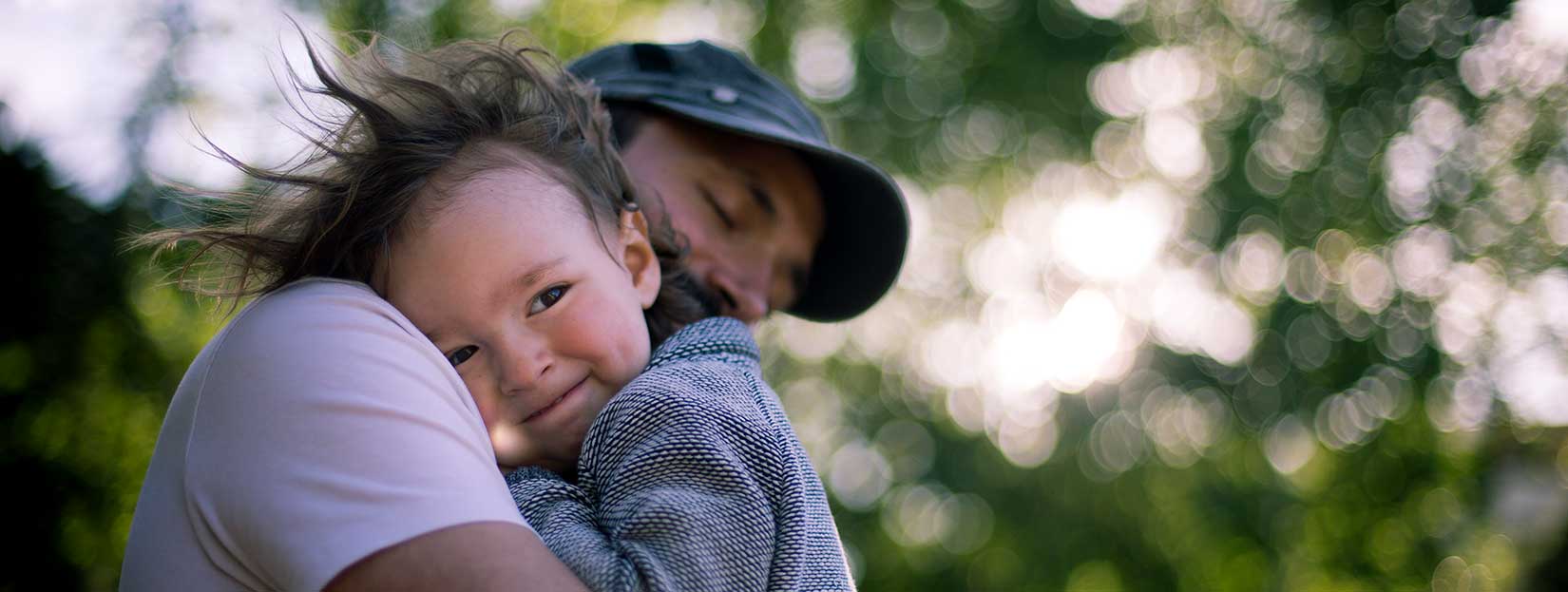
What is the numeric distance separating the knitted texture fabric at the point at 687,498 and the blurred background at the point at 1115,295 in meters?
4.08

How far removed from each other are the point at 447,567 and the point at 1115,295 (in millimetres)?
6038

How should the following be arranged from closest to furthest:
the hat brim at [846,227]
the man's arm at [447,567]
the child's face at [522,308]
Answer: the man's arm at [447,567], the child's face at [522,308], the hat brim at [846,227]

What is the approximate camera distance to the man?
2.31 m

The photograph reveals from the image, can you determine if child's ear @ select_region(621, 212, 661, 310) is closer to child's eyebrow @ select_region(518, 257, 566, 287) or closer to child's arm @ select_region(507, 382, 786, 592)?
child's eyebrow @ select_region(518, 257, 566, 287)

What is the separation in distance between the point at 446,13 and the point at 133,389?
2.64 m

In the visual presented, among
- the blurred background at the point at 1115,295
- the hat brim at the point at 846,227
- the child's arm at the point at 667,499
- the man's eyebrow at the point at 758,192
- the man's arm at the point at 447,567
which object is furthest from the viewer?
the blurred background at the point at 1115,295

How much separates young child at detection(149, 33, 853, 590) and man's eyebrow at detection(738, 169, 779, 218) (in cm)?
78

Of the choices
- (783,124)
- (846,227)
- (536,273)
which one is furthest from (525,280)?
(846,227)

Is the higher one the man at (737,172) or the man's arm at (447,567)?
the man's arm at (447,567)

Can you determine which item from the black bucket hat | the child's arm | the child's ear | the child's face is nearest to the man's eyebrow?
the black bucket hat

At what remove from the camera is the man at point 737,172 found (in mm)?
2314

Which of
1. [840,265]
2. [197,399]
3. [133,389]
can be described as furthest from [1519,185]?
[133,389]

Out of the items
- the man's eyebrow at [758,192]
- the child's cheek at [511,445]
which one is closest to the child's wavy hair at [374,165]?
the child's cheek at [511,445]

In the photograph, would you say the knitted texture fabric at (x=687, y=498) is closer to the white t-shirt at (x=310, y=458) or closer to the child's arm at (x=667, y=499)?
the child's arm at (x=667, y=499)
